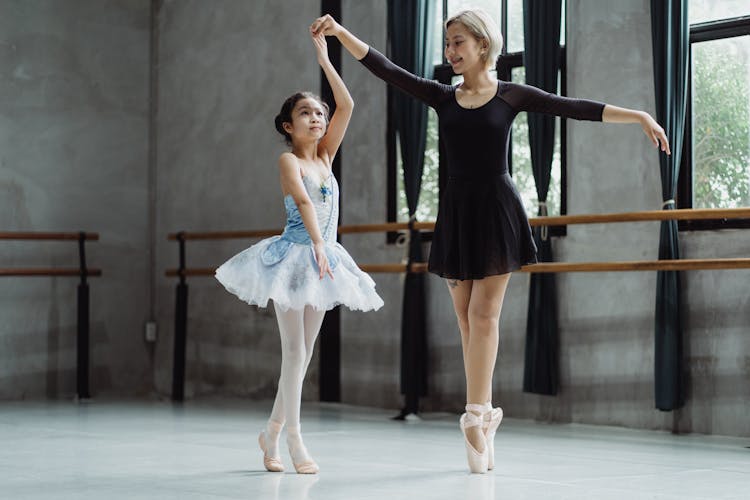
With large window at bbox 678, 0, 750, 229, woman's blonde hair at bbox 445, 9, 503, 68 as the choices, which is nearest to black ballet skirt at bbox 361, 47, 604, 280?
woman's blonde hair at bbox 445, 9, 503, 68

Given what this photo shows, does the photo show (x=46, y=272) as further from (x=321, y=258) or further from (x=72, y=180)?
(x=321, y=258)

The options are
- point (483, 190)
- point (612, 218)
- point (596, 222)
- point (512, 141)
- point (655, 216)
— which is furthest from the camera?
point (512, 141)

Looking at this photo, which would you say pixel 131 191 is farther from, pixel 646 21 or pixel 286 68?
pixel 646 21

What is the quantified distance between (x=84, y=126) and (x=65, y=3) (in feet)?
2.52

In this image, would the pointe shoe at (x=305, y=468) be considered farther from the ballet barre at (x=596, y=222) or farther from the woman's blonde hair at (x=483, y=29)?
the ballet barre at (x=596, y=222)

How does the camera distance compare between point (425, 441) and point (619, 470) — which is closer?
point (619, 470)

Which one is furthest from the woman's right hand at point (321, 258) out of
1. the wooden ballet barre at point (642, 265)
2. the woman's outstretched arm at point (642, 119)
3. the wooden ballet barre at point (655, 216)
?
the wooden ballet barre at point (655, 216)

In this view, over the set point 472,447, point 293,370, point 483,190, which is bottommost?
point 472,447

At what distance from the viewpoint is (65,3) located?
293 inches

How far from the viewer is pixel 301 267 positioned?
3.89 metres

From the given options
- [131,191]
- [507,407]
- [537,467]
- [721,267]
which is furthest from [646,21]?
[131,191]

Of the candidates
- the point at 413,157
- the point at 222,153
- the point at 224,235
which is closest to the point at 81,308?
the point at 224,235

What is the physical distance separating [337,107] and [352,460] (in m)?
1.28

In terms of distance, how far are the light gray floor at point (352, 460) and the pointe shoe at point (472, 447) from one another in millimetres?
38
